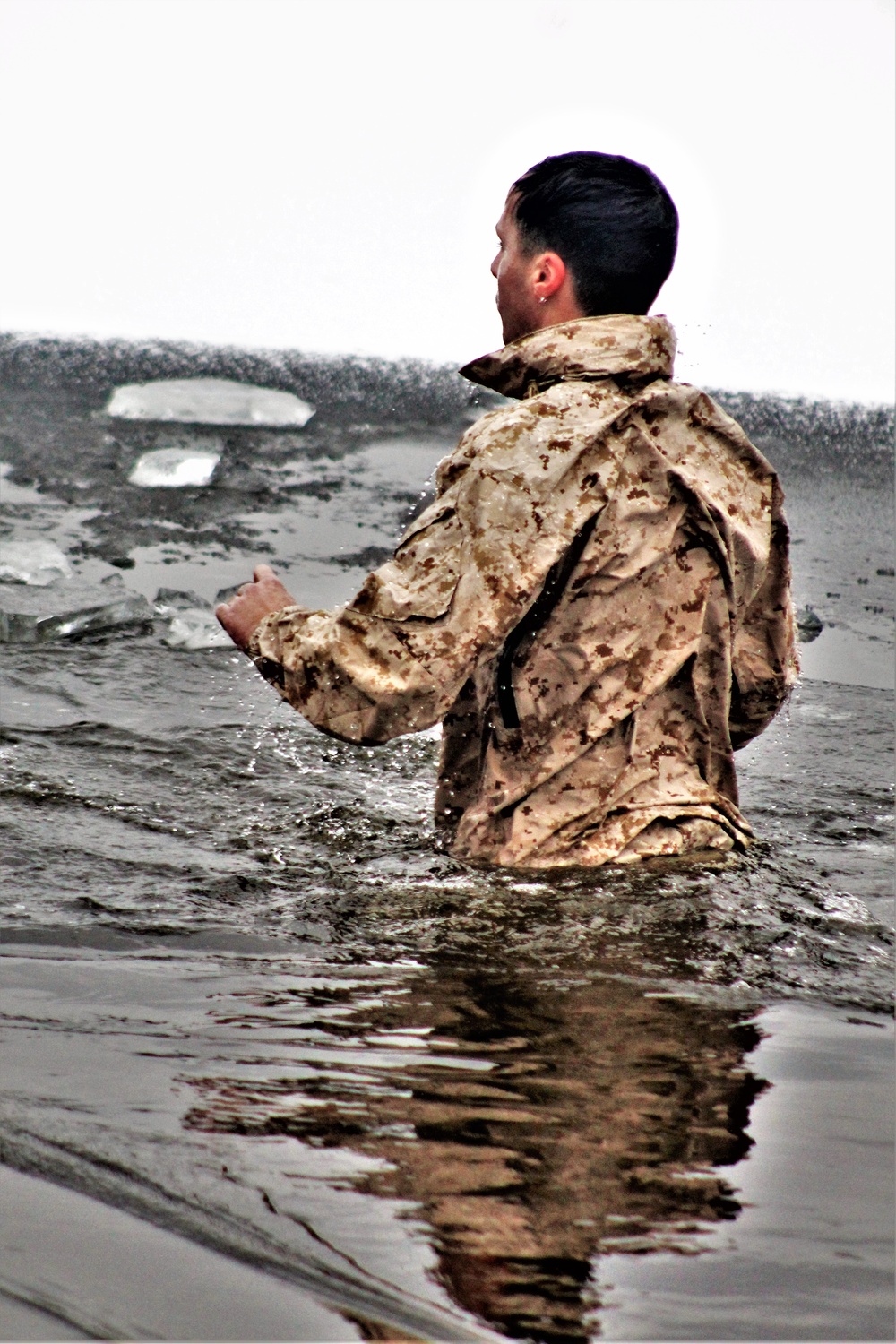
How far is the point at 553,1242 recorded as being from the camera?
148 centimetres

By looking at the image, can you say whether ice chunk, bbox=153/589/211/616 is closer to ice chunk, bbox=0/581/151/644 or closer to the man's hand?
ice chunk, bbox=0/581/151/644

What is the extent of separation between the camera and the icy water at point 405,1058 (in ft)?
4.66

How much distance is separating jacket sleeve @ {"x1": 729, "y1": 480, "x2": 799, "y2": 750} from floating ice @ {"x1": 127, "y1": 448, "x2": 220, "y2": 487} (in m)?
5.28

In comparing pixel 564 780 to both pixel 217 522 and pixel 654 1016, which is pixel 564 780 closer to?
pixel 654 1016

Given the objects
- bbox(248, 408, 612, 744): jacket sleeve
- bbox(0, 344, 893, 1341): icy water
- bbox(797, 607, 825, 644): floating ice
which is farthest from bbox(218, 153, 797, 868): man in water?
bbox(797, 607, 825, 644): floating ice

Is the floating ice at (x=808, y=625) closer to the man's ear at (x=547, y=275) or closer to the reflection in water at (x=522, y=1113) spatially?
the man's ear at (x=547, y=275)

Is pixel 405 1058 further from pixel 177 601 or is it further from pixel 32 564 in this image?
pixel 32 564

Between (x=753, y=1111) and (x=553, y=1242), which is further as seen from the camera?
(x=753, y=1111)

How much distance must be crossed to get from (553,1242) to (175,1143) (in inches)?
18.4

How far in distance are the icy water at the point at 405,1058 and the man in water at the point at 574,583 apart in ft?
0.53

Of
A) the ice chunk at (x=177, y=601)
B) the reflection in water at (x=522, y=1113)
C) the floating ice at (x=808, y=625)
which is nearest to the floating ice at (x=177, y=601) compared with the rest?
the ice chunk at (x=177, y=601)

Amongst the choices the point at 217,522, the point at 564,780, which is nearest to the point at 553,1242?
the point at 564,780

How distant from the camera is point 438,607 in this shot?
2.39 m

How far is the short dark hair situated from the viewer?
258 centimetres
